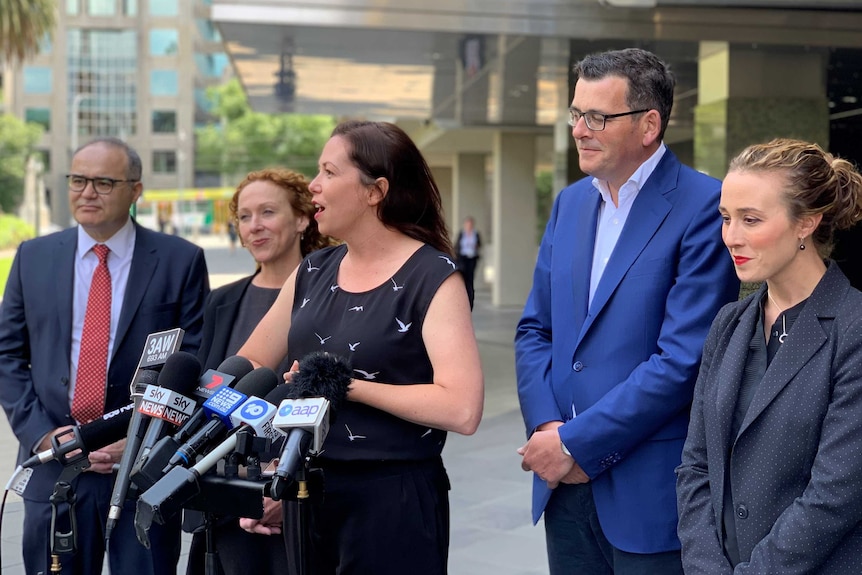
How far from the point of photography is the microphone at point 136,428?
236 cm

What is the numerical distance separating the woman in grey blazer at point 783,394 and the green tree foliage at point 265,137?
202 feet

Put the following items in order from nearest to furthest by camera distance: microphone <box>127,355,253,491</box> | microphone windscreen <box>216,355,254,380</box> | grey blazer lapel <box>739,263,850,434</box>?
microphone <box>127,355,253,491</box> → grey blazer lapel <box>739,263,850,434</box> → microphone windscreen <box>216,355,254,380</box>

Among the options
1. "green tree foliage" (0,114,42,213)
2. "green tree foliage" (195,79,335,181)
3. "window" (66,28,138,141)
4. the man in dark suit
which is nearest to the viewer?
the man in dark suit

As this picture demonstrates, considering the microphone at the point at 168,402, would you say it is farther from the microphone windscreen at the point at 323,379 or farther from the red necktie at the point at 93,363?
the red necktie at the point at 93,363

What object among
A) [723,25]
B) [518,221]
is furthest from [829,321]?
[518,221]

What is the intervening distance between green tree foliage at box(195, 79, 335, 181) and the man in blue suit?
61.0m

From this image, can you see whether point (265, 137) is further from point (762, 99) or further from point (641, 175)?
point (641, 175)

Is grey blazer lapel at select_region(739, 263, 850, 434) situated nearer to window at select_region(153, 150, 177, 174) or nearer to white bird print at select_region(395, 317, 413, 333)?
white bird print at select_region(395, 317, 413, 333)

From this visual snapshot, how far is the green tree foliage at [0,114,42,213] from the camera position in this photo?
64.6m

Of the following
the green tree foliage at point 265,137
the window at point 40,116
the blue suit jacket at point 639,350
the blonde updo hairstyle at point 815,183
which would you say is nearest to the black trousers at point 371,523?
the blue suit jacket at point 639,350

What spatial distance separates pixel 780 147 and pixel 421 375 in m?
1.10

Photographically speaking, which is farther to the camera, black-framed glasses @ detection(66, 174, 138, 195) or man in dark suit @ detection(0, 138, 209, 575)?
black-framed glasses @ detection(66, 174, 138, 195)

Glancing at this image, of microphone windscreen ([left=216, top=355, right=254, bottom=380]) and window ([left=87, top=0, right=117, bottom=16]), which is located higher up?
window ([left=87, top=0, right=117, bottom=16])

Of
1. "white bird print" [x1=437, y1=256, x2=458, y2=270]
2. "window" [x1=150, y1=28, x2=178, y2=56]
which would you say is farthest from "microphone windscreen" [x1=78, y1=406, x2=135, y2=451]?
"window" [x1=150, y1=28, x2=178, y2=56]
